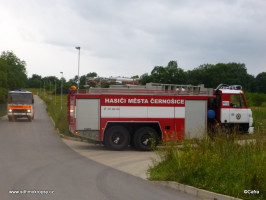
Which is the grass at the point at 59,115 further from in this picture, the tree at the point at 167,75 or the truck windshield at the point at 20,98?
the tree at the point at 167,75

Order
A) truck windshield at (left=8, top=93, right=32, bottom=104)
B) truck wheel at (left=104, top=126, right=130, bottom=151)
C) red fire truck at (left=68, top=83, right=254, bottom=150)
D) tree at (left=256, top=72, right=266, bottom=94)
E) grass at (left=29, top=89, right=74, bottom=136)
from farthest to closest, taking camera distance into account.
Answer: tree at (left=256, top=72, right=266, bottom=94)
truck windshield at (left=8, top=93, right=32, bottom=104)
grass at (left=29, top=89, right=74, bottom=136)
truck wheel at (left=104, top=126, right=130, bottom=151)
red fire truck at (left=68, top=83, right=254, bottom=150)

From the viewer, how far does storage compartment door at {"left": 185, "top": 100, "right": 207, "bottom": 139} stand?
17.3 meters

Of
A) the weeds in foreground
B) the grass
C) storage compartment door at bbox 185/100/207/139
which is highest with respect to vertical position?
storage compartment door at bbox 185/100/207/139

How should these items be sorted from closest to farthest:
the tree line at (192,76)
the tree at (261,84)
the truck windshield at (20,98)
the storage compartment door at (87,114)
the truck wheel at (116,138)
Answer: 1. the storage compartment door at (87,114)
2. the truck wheel at (116,138)
3. the tree line at (192,76)
4. the truck windshield at (20,98)
5. the tree at (261,84)

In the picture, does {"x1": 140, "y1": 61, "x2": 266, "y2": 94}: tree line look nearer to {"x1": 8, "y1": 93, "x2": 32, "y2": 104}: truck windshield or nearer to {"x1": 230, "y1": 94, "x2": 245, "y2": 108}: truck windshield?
{"x1": 8, "y1": 93, "x2": 32, "y2": 104}: truck windshield

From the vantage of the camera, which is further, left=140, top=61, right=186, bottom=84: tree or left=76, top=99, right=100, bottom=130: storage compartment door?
left=140, top=61, right=186, bottom=84: tree

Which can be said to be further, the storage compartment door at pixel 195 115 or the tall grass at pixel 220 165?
the storage compartment door at pixel 195 115

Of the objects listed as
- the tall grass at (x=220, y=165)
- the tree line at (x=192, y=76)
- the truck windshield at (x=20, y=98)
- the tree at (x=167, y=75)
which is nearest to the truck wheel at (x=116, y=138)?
the tall grass at (x=220, y=165)

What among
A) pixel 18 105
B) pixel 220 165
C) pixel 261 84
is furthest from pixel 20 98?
pixel 261 84

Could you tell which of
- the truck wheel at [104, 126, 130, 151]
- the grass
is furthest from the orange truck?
the truck wheel at [104, 126, 130, 151]

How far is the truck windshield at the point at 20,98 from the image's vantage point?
38.0 meters

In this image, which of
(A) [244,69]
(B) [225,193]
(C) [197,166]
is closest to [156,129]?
(C) [197,166]

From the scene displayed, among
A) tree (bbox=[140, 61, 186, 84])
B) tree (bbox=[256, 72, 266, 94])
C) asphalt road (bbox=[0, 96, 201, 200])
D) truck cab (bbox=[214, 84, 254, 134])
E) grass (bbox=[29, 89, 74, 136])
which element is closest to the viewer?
asphalt road (bbox=[0, 96, 201, 200])

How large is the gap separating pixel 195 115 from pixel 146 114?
2.27 metres
